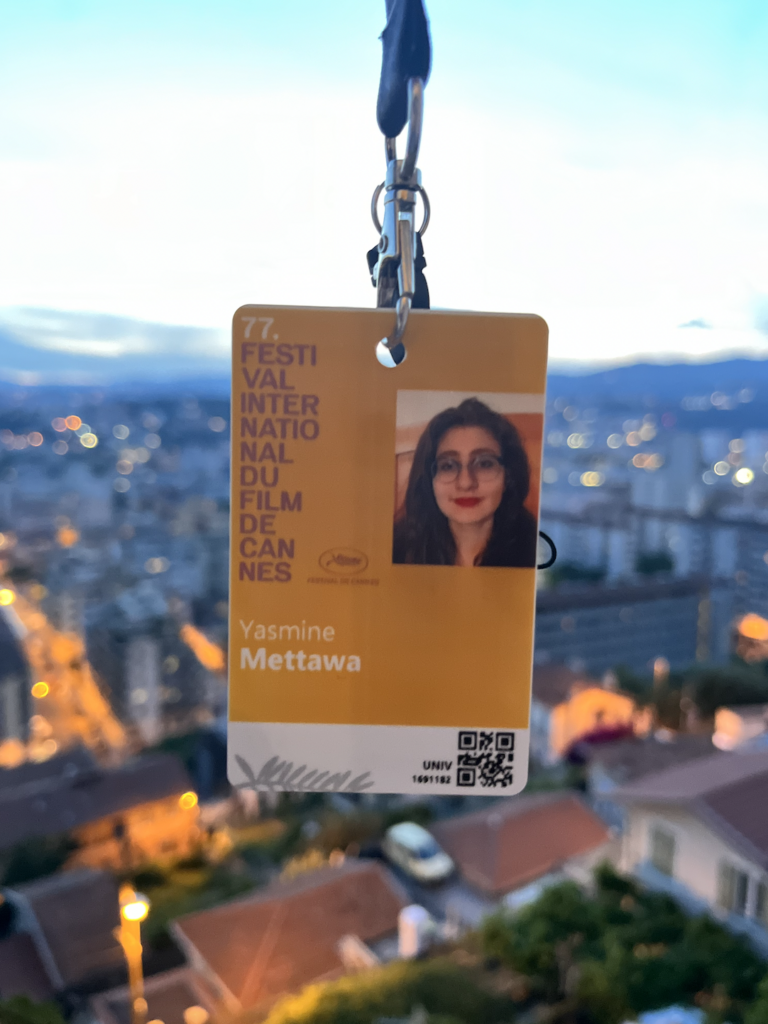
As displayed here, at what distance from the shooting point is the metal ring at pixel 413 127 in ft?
1.37

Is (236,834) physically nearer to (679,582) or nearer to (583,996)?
(583,996)

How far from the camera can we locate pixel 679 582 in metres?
10.1

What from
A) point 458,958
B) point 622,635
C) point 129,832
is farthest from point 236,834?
point 622,635

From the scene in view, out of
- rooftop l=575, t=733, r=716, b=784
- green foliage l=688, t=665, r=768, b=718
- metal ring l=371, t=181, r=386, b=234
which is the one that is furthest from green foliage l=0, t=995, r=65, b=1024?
green foliage l=688, t=665, r=768, b=718

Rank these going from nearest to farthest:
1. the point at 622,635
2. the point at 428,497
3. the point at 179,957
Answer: the point at 428,497, the point at 179,957, the point at 622,635

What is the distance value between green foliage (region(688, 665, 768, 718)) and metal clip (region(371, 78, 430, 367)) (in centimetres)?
688

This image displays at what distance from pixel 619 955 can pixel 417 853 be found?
2045 millimetres

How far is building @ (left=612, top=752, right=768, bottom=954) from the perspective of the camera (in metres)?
2.46

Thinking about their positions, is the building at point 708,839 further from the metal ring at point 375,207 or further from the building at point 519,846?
the metal ring at point 375,207

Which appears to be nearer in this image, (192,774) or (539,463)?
(539,463)

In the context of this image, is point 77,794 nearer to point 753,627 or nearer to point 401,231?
point 401,231

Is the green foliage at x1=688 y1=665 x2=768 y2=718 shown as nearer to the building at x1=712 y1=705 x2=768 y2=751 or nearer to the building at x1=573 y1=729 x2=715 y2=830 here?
the building at x1=712 y1=705 x2=768 y2=751

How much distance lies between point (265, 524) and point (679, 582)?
10568 mm
